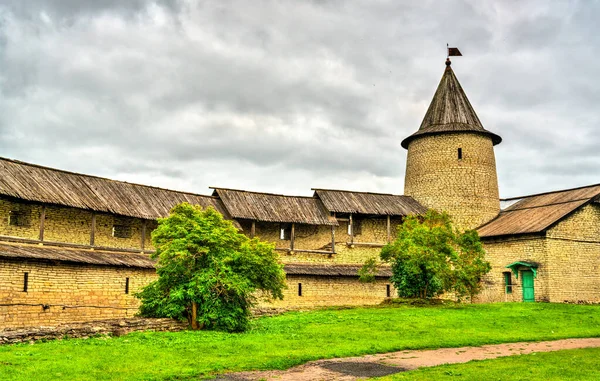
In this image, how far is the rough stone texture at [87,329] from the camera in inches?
634

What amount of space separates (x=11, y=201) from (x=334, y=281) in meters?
16.8

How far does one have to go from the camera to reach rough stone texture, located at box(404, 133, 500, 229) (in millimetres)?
39812

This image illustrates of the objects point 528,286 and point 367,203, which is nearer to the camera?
point 528,286

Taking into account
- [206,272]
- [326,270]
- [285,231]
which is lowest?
[206,272]

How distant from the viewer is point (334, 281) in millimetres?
34312

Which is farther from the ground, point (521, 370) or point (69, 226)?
point (69, 226)

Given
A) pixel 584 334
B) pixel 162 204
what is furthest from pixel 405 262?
pixel 162 204

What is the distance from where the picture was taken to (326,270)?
112 feet

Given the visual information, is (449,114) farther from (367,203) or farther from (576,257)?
(576,257)

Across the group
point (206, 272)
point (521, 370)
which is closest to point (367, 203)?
point (206, 272)

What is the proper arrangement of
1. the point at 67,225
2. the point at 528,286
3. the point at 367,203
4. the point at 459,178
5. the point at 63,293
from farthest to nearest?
the point at 459,178 < the point at 367,203 < the point at 528,286 < the point at 67,225 < the point at 63,293

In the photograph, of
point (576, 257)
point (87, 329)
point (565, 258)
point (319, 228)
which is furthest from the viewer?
point (319, 228)

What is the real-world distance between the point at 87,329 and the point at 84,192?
41.1ft

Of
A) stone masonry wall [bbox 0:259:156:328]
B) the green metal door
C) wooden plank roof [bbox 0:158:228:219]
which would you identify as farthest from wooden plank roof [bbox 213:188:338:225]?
the green metal door
